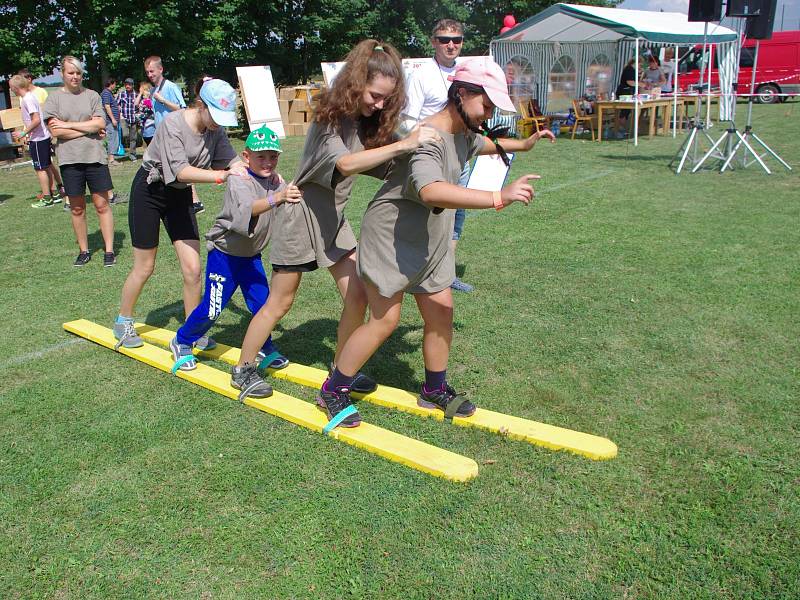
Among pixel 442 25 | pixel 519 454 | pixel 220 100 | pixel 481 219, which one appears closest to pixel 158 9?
pixel 481 219

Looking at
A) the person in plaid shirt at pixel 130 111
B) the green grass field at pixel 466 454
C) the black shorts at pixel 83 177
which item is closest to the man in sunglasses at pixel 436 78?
the green grass field at pixel 466 454

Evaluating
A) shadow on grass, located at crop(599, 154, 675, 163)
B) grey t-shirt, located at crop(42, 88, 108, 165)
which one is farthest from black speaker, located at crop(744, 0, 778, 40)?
grey t-shirt, located at crop(42, 88, 108, 165)

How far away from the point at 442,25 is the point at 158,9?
1876 centimetres

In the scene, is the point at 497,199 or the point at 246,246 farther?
the point at 246,246

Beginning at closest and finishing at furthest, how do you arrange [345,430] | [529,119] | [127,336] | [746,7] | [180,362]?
[345,430] < [180,362] < [127,336] < [746,7] < [529,119]

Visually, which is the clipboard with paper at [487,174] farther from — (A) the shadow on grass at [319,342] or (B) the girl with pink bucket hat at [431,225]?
(B) the girl with pink bucket hat at [431,225]

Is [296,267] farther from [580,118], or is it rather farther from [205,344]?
[580,118]

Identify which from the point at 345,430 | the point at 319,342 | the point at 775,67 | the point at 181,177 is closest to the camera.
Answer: the point at 345,430

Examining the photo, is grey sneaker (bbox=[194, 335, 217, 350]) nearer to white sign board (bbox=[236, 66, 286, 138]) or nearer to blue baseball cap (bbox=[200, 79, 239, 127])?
blue baseball cap (bbox=[200, 79, 239, 127])

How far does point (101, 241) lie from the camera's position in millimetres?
8141

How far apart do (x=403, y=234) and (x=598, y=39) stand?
55.7ft

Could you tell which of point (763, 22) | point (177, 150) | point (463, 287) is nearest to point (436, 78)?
point (463, 287)

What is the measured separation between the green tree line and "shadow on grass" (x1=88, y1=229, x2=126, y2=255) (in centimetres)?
1436

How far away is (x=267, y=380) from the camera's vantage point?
4.29m
